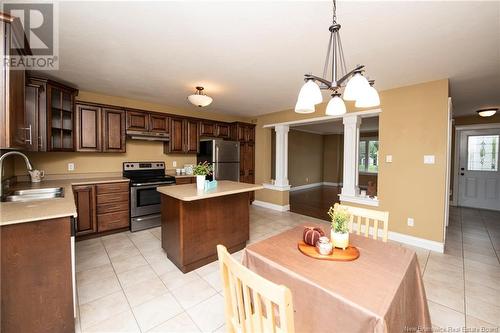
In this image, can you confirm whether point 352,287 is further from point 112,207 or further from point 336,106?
point 112,207

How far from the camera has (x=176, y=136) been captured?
14.6ft

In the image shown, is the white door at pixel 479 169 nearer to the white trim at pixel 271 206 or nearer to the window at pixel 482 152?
the window at pixel 482 152

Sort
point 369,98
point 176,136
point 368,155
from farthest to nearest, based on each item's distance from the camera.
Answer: point 368,155 → point 176,136 → point 369,98

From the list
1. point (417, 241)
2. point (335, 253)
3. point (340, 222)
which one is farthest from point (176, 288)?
Result: point (417, 241)

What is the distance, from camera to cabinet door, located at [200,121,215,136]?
15.7 ft

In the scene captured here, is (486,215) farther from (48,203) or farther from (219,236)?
(48,203)

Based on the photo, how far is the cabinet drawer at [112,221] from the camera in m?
3.36

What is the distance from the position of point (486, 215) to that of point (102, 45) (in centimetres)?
769

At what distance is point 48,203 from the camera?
1776 millimetres

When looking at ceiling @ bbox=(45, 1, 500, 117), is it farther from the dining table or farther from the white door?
the white door

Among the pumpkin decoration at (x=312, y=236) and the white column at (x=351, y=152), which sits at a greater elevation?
the white column at (x=351, y=152)

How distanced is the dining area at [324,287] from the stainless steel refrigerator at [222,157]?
3307mm

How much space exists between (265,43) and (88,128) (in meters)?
3.21

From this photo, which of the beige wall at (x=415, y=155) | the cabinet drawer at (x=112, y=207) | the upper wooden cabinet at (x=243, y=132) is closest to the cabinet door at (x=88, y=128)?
the cabinet drawer at (x=112, y=207)
